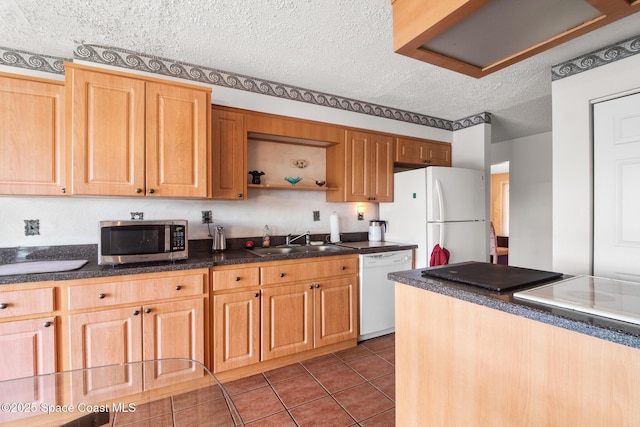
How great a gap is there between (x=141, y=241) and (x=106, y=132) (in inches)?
29.9

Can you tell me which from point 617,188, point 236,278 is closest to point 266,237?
point 236,278

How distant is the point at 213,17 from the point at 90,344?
213 cm

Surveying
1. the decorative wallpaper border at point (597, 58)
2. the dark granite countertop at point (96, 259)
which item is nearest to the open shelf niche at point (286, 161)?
the dark granite countertop at point (96, 259)

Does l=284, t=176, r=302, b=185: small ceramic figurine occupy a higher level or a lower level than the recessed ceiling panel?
lower

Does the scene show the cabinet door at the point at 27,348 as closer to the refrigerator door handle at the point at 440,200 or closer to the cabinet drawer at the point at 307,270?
the cabinet drawer at the point at 307,270

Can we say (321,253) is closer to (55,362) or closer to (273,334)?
A: (273,334)

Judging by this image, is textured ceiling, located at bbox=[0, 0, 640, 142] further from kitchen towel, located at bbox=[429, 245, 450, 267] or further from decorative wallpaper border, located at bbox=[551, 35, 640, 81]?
kitchen towel, located at bbox=[429, 245, 450, 267]

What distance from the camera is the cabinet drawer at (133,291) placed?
1.70 metres

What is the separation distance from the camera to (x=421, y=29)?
1.03m

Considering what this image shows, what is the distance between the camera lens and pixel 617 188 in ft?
6.97

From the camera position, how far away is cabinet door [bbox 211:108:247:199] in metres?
2.40

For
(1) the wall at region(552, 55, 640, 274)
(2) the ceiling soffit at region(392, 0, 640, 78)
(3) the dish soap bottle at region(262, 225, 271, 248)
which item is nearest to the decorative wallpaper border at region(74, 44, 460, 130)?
(3) the dish soap bottle at region(262, 225, 271, 248)

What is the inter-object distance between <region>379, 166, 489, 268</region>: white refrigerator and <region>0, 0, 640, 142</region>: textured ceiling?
2.92ft

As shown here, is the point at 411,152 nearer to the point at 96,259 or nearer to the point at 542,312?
the point at 542,312
